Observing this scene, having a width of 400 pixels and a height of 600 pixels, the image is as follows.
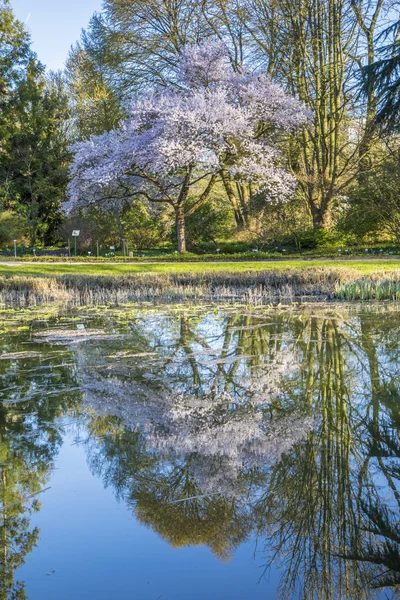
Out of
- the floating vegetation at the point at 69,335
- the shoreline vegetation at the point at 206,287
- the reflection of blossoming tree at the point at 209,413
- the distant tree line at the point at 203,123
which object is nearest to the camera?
the reflection of blossoming tree at the point at 209,413

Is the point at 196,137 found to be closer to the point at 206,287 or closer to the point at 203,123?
the point at 203,123

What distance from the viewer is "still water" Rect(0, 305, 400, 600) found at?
3061 millimetres

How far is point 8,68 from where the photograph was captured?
1384 inches

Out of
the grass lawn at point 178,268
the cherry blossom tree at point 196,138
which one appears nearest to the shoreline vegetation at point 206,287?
the grass lawn at point 178,268

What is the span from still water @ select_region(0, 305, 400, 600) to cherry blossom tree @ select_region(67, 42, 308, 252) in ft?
53.5

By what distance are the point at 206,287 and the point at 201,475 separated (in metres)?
11.9

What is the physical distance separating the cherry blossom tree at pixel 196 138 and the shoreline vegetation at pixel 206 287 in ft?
25.3

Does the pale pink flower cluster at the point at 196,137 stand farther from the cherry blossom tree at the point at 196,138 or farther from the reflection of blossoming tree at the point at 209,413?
the reflection of blossoming tree at the point at 209,413

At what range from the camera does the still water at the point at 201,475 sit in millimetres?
3061

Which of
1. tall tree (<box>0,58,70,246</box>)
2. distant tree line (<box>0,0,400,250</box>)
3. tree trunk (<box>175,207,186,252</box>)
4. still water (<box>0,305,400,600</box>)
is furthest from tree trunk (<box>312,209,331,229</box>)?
still water (<box>0,305,400,600</box>)

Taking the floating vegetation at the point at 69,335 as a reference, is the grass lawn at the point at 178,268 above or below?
above

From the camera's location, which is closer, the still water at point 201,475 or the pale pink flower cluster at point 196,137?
the still water at point 201,475

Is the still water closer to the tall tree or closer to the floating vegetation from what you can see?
the floating vegetation

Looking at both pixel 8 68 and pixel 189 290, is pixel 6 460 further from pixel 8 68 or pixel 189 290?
pixel 8 68
